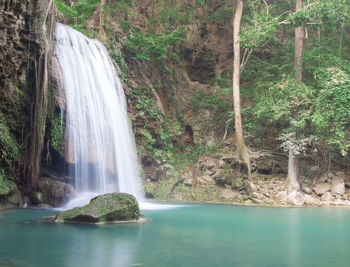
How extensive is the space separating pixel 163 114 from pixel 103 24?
18.4 feet

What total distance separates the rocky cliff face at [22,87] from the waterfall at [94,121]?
175cm

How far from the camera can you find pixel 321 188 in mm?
13445

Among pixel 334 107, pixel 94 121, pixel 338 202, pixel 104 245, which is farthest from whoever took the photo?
pixel 338 202

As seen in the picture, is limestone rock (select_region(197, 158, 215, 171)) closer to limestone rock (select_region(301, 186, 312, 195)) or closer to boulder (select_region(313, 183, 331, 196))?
limestone rock (select_region(301, 186, 312, 195))

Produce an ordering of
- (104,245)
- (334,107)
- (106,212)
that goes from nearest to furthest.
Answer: (104,245) → (106,212) → (334,107)

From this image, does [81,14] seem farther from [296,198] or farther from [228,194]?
[296,198]

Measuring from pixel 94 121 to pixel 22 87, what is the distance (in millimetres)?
3434

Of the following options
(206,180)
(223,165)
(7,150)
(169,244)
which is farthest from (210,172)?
(169,244)

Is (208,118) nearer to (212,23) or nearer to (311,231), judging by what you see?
(212,23)

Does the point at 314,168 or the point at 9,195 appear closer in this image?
the point at 9,195

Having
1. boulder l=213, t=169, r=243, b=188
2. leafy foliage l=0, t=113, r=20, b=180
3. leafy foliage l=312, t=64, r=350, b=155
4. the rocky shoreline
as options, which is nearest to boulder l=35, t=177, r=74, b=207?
leafy foliage l=0, t=113, r=20, b=180

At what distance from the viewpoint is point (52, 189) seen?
989 centimetres

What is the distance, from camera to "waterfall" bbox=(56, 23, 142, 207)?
11.1 meters

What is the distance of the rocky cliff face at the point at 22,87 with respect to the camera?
8.43m
